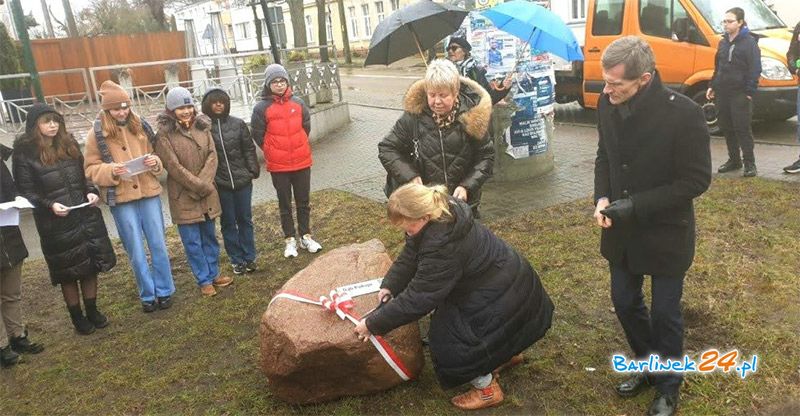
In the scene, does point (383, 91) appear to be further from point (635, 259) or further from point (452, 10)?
point (635, 259)

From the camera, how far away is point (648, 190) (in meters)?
2.97

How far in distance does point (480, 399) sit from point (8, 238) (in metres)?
3.42

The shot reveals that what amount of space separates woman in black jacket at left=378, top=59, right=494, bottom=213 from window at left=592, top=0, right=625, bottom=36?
279 inches

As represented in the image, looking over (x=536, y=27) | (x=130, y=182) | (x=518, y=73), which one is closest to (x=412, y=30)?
(x=536, y=27)

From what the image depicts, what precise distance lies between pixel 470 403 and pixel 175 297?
3.15 m

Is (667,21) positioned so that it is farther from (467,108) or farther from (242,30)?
(242,30)

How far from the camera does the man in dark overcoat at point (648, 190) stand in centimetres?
283

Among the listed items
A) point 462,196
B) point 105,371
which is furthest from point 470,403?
point 105,371

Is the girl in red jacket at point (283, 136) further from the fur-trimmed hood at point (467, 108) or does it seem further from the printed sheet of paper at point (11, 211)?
the printed sheet of paper at point (11, 211)

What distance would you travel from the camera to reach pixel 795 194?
639 cm

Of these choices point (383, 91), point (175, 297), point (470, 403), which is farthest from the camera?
point (383, 91)

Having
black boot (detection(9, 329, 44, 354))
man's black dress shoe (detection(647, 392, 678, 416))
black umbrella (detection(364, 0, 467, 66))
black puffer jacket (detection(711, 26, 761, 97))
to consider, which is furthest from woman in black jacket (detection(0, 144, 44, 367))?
black puffer jacket (detection(711, 26, 761, 97))

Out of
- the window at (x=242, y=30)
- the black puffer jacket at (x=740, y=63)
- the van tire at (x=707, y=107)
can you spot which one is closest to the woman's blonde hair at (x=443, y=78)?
the black puffer jacket at (x=740, y=63)

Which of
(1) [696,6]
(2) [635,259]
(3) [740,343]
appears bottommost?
(3) [740,343]
